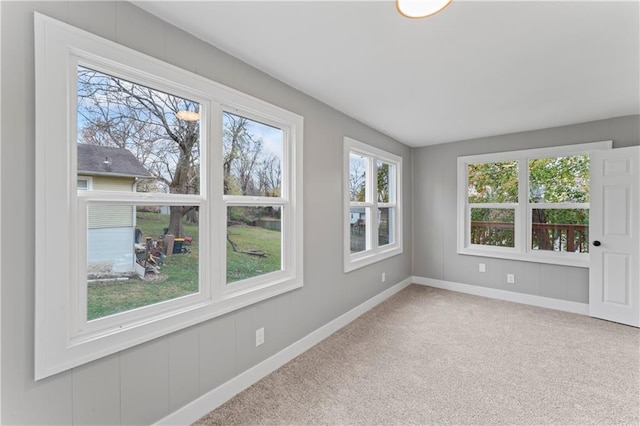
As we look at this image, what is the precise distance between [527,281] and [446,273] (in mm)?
1047

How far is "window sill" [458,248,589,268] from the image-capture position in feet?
11.6

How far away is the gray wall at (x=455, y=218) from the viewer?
347 cm

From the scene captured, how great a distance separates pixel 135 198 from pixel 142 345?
0.79 metres

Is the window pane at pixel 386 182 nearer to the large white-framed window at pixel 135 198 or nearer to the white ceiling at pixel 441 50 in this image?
the white ceiling at pixel 441 50

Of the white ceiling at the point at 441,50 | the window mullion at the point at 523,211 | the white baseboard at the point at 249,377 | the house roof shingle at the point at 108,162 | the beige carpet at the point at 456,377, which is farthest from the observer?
the window mullion at the point at 523,211

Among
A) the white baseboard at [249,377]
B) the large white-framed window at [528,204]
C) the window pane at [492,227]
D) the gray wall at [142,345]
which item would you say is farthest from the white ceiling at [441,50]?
the white baseboard at [249,377]

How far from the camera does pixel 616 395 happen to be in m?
1.99

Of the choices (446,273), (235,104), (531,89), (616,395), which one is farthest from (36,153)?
(446,273)

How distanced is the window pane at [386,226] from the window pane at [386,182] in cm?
16

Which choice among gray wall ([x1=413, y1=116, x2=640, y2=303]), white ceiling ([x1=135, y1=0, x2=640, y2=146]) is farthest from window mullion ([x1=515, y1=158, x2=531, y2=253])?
white ceiling ([x1=135, y1=0, x2=640, y2=146])

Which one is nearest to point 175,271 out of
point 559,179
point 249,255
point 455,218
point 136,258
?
point 136,258

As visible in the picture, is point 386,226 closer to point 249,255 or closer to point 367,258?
point 367,258

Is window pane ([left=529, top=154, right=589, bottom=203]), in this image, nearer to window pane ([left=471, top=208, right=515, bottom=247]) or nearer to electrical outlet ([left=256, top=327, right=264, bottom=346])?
window pane ([left=471, top=208, right=515, bottom=247])

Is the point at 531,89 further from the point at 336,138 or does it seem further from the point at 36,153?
the point at 36,153
